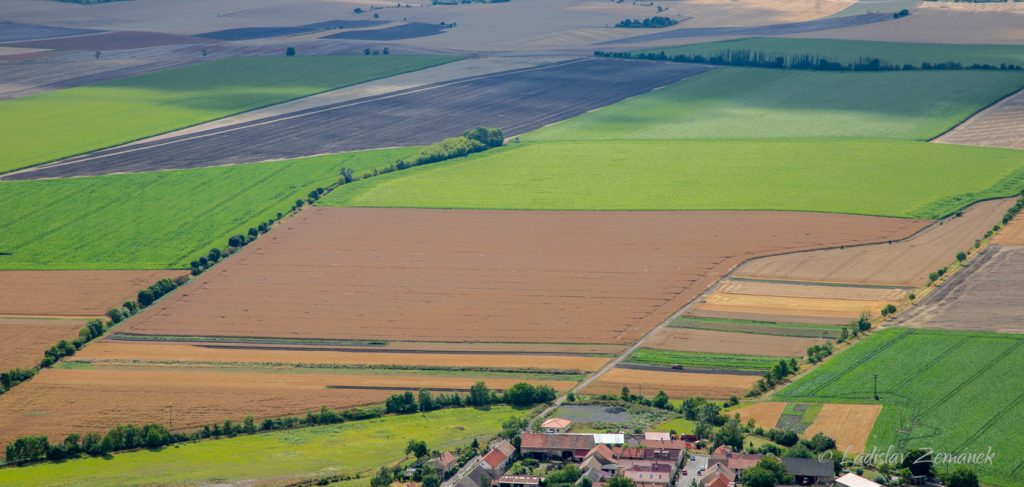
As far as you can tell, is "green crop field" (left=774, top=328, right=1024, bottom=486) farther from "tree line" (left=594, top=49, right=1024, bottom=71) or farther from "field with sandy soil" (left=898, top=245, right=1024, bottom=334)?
"tree line" (left=594, top=49, right=1024, bottom=71)

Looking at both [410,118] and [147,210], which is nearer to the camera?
[147,210]

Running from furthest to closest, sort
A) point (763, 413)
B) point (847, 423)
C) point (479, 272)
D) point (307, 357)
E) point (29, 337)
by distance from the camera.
A: point (479, 272)
point (29, 337)
point (307, 357)
point (763, 413)
point (847, 423)

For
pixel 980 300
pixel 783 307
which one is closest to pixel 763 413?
pixel 783 307

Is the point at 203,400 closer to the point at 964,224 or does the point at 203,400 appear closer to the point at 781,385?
the point at 781,385

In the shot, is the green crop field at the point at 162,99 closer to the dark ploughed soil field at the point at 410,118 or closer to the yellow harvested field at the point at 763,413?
the dark ploughed soil field at the point at 410,118

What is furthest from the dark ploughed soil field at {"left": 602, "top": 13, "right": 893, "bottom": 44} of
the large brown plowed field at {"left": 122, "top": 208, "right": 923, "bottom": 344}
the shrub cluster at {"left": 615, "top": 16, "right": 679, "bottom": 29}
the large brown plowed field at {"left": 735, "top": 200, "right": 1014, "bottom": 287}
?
the large brown plowed field at {"left": 735, "top": 200, "right": 1014, "bottom": 287}

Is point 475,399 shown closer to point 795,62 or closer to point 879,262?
point 879,262
